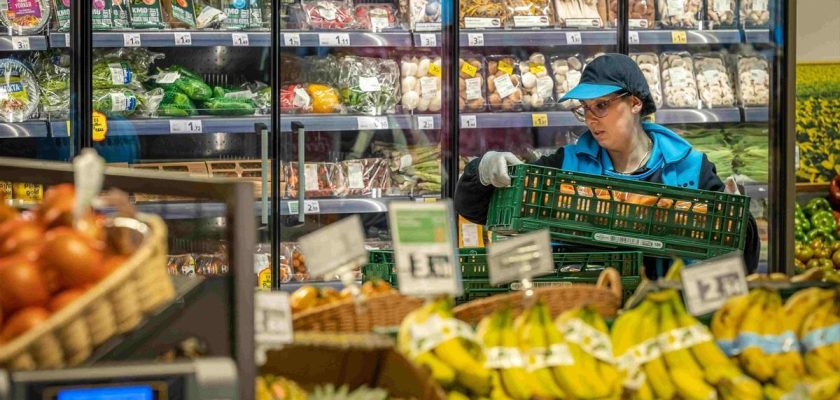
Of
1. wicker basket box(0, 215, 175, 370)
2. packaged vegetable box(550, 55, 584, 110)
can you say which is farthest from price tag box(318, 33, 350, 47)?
wicker basket box(0, 215, 175, 370)

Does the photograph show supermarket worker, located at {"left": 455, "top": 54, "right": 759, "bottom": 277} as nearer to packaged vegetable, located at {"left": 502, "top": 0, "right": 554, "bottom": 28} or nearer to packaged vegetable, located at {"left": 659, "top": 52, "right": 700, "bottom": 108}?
packaged vegetable, located at {"left": 502, "top": 0, "right": 554, "bottom": 28}

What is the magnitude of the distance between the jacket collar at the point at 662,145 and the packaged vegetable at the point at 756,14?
1.87 meters

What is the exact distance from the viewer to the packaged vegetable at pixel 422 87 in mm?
4625

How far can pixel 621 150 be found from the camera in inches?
124

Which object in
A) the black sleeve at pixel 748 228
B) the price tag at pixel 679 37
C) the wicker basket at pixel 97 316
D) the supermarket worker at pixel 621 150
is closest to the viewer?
the wicker basket at pixel 97 316

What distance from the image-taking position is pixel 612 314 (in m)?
1.91

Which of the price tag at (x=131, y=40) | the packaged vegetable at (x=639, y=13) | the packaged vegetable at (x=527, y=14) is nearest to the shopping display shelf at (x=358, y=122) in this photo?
the packaged vegetable at (x=527, y=14)

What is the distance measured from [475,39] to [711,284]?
2997 mm

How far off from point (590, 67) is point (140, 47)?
2.25 meters

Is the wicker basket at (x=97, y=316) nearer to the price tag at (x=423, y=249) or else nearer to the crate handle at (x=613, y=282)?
the price tag at (x=423, y=249)

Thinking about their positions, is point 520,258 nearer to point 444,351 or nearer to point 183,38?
point 444,351

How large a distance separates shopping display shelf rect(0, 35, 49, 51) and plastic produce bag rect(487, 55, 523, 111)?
1857mm

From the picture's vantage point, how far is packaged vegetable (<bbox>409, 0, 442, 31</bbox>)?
4.56 m

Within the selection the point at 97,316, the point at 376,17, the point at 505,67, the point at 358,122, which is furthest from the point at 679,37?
the point at 97,316
